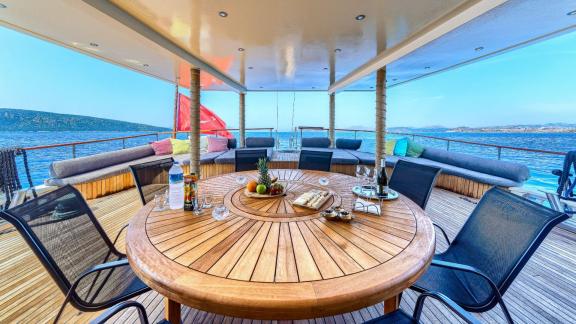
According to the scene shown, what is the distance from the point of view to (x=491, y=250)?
118cm

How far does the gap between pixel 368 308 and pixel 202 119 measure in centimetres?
821

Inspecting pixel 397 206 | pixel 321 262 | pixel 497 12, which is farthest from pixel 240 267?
pixel 497 12

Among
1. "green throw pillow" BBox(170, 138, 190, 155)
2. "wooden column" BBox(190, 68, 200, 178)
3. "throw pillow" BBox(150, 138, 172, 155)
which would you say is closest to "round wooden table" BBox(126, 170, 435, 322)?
"wooden column" BBox(190, 68, 200, 178)

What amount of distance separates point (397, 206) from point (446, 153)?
460 cm

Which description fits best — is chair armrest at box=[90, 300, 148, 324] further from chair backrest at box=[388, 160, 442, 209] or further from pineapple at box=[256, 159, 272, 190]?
chair backrest at box=[388, 160, 442, 209]

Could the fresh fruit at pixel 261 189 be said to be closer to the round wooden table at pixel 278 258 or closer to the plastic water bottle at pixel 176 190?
the round wooden table at pixel 278 258

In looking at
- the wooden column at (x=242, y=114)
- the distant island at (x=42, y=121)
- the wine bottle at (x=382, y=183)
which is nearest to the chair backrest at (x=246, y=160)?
the wine bottle at (x=382, y=183)

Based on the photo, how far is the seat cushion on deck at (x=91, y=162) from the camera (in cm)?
352

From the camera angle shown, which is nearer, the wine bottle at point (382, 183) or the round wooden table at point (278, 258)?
the round wooden table at point (278, 258)

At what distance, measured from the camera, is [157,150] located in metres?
Result: 5.73

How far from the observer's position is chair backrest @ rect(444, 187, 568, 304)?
3.18 feet

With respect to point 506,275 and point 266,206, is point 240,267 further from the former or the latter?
point 506,275

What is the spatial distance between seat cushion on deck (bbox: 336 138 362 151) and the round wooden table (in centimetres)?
559

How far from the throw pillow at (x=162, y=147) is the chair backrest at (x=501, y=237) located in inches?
245
